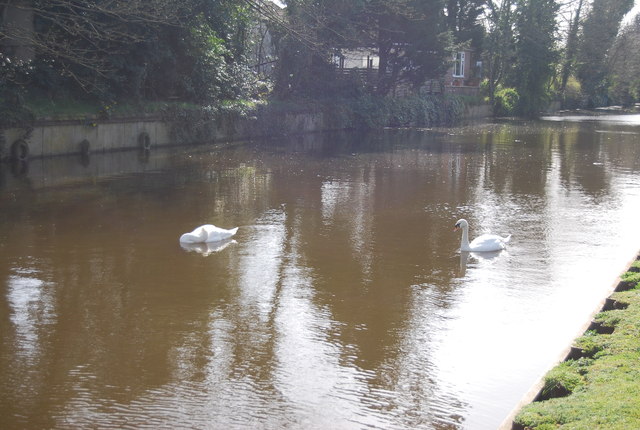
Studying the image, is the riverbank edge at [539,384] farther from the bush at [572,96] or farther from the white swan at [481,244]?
the bush at [572,96]

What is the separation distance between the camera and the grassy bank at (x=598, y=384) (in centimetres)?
534

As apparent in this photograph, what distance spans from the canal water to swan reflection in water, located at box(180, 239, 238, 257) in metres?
0.07

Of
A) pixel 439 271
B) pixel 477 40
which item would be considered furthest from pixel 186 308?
pixel 477 40

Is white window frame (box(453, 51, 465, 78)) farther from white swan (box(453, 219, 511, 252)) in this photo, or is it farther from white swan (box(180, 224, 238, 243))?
white swan (box(180, 224, 238, 243))

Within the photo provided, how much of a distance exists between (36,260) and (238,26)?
2589 centimetres

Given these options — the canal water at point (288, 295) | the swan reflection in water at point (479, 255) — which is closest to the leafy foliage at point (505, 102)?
the canal water at point (288, 295)

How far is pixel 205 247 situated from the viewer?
12766mm

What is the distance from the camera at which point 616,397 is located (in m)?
5.60

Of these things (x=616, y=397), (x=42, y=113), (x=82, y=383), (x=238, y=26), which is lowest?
(x=82, y=383)

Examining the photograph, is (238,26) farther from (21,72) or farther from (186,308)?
(186,308)

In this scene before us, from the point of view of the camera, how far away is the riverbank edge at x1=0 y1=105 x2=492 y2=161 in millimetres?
22641

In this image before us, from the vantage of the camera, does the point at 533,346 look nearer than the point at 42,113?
Yes

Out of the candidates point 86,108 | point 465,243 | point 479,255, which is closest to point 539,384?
point 479,255

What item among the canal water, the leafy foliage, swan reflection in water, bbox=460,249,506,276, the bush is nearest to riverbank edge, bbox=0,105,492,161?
the canal water
